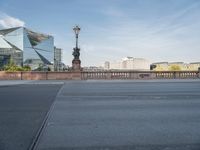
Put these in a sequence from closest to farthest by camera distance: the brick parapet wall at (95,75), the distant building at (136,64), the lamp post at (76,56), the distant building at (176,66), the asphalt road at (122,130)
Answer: the asphalt road at (122,130)
the lamp post at (76,56)
the brick parapet wall at (95,75)
the distant building at (176,66)
the distant building at (136,64)

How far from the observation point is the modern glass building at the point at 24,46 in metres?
118

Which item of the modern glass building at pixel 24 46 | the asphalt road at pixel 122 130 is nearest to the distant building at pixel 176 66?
the modern glass building at pixel 24 46

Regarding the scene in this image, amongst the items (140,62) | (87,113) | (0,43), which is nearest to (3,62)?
(0,43)

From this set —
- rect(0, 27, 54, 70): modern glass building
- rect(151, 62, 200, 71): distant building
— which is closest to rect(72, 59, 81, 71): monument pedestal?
rect(151, 62, 200, 71): distant building

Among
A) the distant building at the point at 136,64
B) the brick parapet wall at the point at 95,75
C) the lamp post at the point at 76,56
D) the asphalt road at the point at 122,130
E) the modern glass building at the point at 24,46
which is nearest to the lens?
the asphalt road at the point at 122,130

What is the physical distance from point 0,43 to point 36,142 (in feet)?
392

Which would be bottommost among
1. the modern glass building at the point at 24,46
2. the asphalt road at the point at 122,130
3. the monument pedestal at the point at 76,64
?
the asphalt road at the point at 122,130

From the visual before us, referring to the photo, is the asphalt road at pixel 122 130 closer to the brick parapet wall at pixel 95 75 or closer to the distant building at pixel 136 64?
the brick parapet wall at pixel 95 75

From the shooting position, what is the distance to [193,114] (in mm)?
8141

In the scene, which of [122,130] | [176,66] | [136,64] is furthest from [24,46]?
[122,130]

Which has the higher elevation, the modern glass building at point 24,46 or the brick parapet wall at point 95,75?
the modern glass building at point 24,46

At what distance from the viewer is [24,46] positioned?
128 m

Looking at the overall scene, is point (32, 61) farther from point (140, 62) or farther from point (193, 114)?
point (193, 114)

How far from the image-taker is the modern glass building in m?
118
